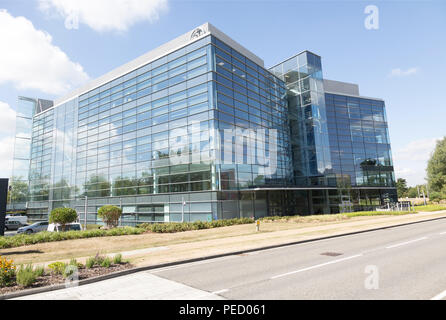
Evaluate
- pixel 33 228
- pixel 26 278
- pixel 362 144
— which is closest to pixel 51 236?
pixel 26 278

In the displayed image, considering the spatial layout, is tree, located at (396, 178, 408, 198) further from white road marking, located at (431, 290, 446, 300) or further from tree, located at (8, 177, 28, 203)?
tree, located at (8, 177, 28, 203)

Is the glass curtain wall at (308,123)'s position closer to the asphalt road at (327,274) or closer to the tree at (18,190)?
the asphalt road at (327,274)

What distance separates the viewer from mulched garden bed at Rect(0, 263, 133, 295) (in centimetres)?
747

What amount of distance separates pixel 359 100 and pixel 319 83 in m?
22.3

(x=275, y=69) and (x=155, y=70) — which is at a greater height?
(x=275, y=69)

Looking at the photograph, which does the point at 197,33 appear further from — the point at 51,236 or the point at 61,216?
the point at 51,236

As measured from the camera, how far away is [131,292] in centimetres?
710

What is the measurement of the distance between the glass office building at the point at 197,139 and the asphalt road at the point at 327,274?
1829 cm

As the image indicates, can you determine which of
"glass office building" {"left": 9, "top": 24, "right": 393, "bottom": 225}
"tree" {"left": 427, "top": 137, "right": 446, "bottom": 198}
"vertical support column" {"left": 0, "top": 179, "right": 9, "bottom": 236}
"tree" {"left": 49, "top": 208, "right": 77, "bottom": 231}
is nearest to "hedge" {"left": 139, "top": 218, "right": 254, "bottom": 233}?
"glass office building" {"left": 9, "top": 24, "right": 393, "bottom": 225}

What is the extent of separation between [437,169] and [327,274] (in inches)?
2807

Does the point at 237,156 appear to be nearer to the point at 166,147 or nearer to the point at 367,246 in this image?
the point at 166,147

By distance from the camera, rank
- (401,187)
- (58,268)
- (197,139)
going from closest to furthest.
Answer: (58,268)
(197,139)
(401,187)
